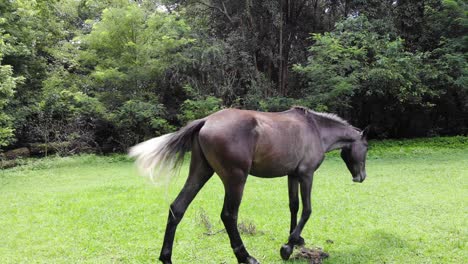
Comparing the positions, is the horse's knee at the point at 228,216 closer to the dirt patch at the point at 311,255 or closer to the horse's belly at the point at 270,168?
the horse's belly at the point at 270,168

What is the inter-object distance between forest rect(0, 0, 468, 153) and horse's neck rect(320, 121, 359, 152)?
32.1 ft

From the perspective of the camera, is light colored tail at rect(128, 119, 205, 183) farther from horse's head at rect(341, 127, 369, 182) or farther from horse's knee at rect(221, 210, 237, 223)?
horse's head at rect(341, 127, 369, 182)

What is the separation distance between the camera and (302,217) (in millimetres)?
4363

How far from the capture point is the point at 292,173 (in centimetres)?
446

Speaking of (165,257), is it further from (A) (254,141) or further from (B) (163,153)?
(A) (254,141)

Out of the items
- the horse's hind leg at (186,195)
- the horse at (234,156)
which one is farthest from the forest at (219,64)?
the horse's hind leg at (186,195)

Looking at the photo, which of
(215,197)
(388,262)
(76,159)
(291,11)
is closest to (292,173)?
(388,262)

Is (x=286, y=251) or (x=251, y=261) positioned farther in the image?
(x=286, y=251)

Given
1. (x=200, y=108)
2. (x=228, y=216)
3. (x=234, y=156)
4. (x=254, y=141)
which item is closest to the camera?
(x=234, y=156)

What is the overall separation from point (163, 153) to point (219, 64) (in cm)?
1259

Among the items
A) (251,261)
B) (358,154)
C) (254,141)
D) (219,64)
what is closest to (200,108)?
(219,64)

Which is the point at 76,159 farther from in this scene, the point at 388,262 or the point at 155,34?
the point at 388,262

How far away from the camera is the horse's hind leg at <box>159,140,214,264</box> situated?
3939 mm

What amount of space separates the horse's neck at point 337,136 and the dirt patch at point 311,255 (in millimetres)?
1187
